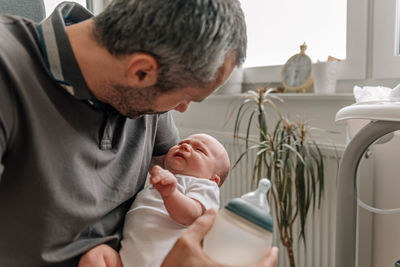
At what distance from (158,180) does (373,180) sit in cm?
114

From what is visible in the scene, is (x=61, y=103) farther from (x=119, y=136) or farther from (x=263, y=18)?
(x=263, y=18)

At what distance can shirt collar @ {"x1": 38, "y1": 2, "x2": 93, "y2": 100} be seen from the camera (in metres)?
0.76

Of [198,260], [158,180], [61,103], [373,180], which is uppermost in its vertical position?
[61,103]

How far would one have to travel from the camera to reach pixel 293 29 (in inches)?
85.3

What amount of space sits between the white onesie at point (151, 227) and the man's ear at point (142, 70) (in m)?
0.34

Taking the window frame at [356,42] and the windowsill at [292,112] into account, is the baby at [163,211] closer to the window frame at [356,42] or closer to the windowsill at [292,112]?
the windowsill at [292,112]

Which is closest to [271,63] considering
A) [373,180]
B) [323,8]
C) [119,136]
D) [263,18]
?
[263,18]

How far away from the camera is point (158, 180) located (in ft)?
2.77

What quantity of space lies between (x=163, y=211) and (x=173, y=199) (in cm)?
10

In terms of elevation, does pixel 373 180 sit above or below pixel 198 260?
below

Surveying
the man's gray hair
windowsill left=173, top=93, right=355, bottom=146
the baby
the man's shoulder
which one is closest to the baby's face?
the baby

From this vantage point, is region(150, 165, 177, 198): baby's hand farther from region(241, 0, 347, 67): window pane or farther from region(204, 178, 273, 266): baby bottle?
region(241, 0, 347, 67): window pane

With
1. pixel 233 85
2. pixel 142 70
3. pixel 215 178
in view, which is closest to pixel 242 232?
pixel 142 70

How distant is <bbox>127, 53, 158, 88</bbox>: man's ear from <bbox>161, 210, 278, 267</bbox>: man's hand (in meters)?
0.30
